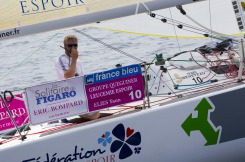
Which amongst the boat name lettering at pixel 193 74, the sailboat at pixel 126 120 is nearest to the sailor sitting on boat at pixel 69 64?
the sailboat at pixel 126 120

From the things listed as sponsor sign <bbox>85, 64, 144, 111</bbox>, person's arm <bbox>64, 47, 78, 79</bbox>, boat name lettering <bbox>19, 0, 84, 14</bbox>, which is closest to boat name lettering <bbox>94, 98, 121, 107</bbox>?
sponsor sign <bbox>85, 64, 144, 111</bbox>

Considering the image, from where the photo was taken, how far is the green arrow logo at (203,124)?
259 inches

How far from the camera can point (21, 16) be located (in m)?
6.36

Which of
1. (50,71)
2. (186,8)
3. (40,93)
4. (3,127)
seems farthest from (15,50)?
(40,93)

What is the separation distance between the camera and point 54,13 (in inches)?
253

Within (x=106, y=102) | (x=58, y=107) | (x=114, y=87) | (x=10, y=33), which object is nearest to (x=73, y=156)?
(x=58, y=107)

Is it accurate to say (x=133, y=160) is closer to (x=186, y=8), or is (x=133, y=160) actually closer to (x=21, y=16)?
(x=21, y=16)

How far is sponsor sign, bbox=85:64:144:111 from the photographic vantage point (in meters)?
6.35

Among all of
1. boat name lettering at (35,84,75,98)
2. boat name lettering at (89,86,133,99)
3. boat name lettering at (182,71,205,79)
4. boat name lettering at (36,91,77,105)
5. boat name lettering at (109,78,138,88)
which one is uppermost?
boat name lettering at (35,84,75,98)

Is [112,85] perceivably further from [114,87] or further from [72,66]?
[72,66]

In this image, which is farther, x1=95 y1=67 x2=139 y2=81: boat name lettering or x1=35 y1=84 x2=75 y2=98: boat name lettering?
x1=95 y1=67 x2=139 y2=81: boat name lettering

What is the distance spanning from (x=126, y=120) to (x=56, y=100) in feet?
2.27

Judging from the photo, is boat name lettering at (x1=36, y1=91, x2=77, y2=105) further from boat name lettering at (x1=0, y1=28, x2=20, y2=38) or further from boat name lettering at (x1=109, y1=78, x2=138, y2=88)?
boat name lettering at (x1=0, y1=28, x2=20, y2=38)

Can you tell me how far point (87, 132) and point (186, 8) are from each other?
3028 mm
